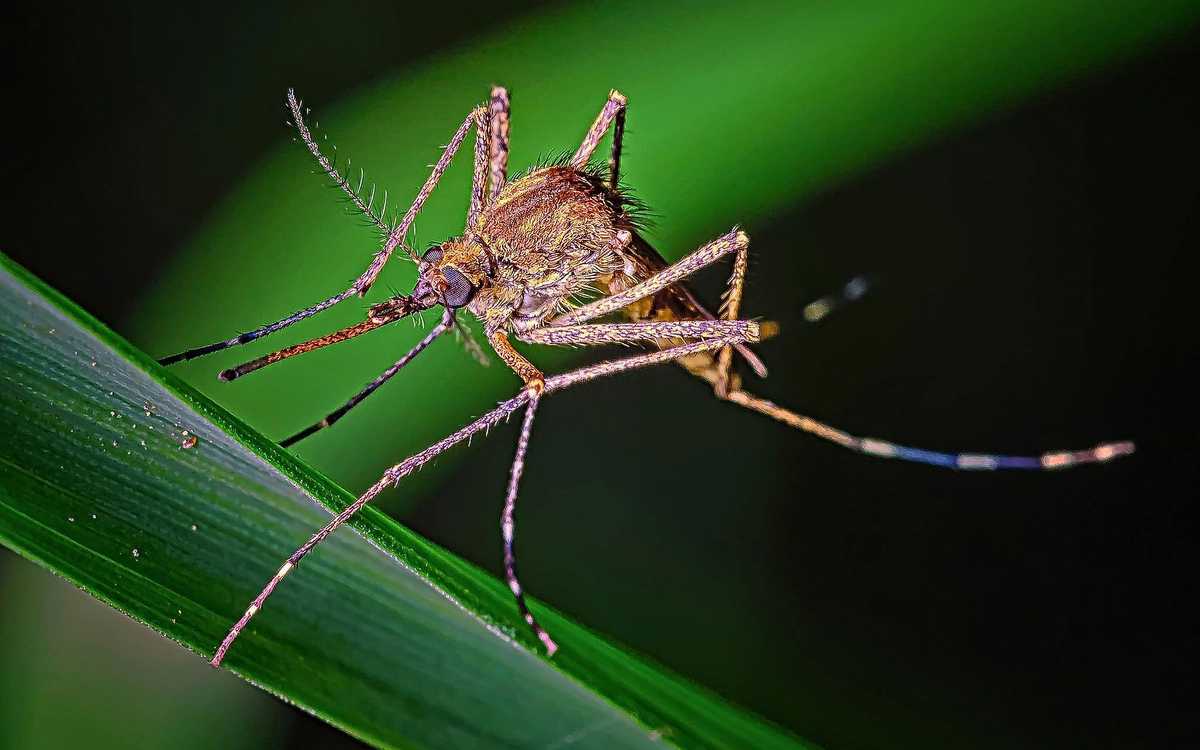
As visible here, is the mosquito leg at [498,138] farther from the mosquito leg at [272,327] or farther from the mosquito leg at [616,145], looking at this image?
the mosquito leg at [272,327]

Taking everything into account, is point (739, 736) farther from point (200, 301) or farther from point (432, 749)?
point (200, 301)

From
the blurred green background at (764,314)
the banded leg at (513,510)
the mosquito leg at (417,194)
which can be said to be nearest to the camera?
the banded leg at (513,510)

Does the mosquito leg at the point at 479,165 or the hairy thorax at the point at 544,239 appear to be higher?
the mosquito leg at the point at 479,165

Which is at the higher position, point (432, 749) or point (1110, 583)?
point (1110, 583)

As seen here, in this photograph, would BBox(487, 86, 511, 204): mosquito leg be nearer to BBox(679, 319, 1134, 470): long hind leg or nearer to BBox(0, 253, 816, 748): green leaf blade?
BBox(679, 319, 1134, 470): long hind leg

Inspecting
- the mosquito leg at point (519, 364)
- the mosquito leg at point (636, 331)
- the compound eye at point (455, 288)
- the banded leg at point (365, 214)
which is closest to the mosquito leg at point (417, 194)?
the banded leg at point (365, 214)

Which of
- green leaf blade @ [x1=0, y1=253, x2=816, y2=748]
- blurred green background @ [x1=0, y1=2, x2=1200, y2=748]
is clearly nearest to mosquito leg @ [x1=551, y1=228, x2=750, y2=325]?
blurred green background @ [x1=0, y1=2, x2=1200, y2=748]

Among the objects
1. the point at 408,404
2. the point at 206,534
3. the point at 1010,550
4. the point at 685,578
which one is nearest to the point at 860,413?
the point at 1010,550
